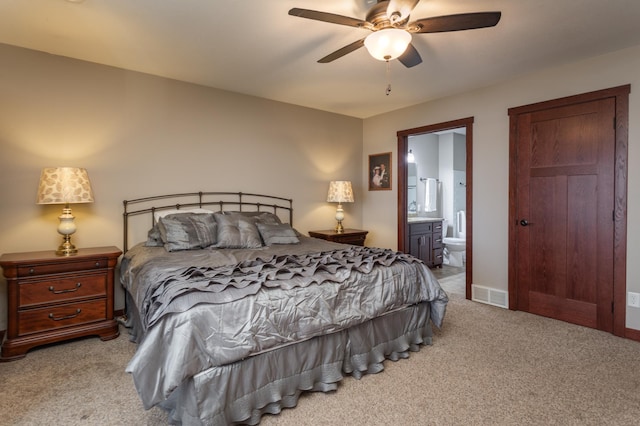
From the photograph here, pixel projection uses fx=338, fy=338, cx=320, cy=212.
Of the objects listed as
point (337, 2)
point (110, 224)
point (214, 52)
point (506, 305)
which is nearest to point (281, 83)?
point (214, 52)

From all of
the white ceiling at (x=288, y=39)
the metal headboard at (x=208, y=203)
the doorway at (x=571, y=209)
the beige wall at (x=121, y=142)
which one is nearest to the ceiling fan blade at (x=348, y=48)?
the white ceiling at (x=288, y=39)

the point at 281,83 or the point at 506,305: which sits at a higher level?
the point at 281,83

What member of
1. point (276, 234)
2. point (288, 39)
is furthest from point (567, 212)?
point (288, 39)

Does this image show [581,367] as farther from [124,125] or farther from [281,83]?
[124,125]

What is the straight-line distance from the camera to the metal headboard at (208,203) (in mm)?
3449

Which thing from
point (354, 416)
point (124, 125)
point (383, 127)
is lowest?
point (354, 416)

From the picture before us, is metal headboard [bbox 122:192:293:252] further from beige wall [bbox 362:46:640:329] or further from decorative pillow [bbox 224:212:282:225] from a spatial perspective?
beige wall [bbox 362:46:640:329]

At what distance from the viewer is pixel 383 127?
5.12 meters

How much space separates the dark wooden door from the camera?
305cm

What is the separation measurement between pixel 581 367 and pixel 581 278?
1.14m

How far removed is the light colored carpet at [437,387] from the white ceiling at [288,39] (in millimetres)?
2487

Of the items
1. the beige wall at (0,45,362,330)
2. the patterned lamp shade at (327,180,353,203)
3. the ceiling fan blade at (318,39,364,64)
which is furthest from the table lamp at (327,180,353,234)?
the ceiling fan blade at (318,39,364,64)

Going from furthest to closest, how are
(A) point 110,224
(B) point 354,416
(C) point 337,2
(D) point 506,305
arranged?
(D) point 506,305
(A) point 110,224
(C) point 337,2
(B) point 354,416

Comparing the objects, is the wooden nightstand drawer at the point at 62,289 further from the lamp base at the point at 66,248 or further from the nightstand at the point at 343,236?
the nightstand at the point at 343,236
